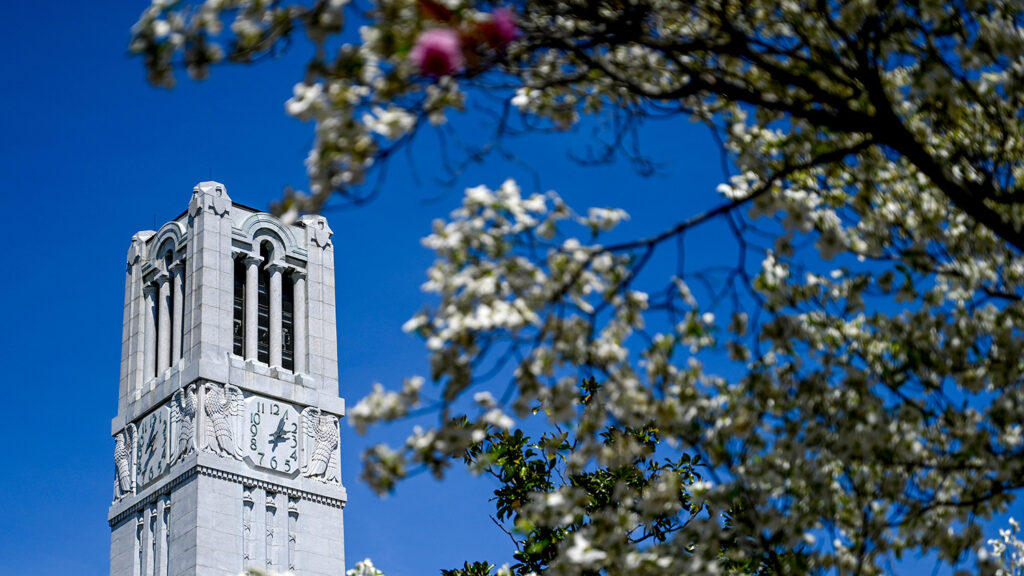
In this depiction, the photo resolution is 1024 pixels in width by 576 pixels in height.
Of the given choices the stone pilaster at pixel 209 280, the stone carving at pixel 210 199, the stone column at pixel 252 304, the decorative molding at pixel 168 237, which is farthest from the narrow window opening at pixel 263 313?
the decorative molding at pixel 168 237

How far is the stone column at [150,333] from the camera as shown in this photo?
45.9m

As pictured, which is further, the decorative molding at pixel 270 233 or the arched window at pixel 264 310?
the decorative molding at pixel 270 233

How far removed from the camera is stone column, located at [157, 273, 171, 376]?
1784 inches

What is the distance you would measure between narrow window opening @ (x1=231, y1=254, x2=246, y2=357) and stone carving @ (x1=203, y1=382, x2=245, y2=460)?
184cm

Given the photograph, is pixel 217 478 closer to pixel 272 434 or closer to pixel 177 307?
pixel 272 434

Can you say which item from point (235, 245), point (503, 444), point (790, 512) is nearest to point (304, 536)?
point (235, 245)

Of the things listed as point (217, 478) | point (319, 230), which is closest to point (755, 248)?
point (217, 478)

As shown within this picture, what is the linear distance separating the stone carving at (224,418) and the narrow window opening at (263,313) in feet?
7.39

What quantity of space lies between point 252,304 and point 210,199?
3582 millimetres

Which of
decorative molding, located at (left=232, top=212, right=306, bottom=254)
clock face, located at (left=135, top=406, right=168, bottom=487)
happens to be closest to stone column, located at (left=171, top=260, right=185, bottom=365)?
clock face, located at (left=135, top=406, right=168, bottom=487)

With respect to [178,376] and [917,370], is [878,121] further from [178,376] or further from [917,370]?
[178,376]

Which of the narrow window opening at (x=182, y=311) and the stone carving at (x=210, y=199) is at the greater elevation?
the stone carving at (x=210, y=199)

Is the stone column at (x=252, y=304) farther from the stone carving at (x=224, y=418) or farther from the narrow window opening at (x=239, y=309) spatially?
the stone carving at (x=224, y=418)

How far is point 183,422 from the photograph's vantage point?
42.5 metres
